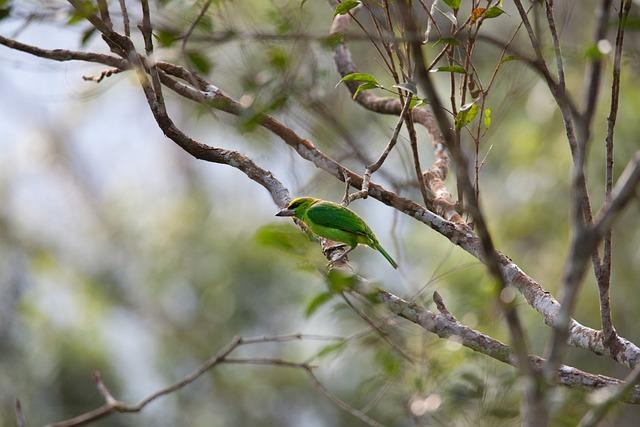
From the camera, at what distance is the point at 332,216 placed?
14.8 ft

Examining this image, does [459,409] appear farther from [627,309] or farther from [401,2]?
[627,309]

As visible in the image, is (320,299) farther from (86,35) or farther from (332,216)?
(332,216)

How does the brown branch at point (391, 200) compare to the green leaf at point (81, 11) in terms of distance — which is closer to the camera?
the green leaf at point (81, 11)

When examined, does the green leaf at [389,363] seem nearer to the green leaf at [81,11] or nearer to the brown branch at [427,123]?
the brown branch at [427,123]

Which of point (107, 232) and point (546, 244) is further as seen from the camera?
point (107, 232)

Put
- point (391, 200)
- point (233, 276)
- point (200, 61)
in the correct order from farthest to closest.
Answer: point (233, 276)
point (391, 200)
point (200, 61)

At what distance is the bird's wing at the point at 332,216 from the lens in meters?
4.50

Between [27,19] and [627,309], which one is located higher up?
[627,309]

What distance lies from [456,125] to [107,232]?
33.1ft

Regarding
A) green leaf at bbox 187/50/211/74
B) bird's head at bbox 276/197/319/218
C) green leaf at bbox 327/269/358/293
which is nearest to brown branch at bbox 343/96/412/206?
bird's head at bbox 276/197/319/218

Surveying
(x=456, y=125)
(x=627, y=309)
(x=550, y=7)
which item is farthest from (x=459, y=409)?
(x=627, y=309)

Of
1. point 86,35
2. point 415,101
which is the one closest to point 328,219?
point 415,101

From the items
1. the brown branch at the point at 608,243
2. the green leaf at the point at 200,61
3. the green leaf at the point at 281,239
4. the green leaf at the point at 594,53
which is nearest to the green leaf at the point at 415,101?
the brown branch at the point at 608,243

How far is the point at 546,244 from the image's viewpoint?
9.62 metres
